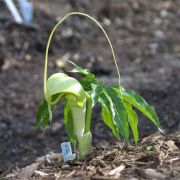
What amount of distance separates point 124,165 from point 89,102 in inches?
13.4

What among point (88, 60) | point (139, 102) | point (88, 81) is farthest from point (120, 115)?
point (88, 60)

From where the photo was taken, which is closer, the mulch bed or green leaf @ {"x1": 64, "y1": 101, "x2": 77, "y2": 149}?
the mulch bed

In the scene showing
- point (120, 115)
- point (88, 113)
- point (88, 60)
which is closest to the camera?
Result: point (120, 115)

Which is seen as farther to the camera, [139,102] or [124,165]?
[139,102]

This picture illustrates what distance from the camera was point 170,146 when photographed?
7.88 ft

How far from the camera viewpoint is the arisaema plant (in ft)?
7.39

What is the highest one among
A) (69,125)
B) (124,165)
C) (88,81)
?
(88,81)

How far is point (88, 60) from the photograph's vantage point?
19.2ft

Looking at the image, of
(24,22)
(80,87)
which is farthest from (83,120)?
(24,22)

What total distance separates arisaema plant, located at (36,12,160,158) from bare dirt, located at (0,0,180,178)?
0.16 meters

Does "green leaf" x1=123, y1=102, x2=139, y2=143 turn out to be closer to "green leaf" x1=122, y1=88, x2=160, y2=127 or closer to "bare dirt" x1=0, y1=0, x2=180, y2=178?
"green leaf" x1=122, y1=88, x2=160, y2=127

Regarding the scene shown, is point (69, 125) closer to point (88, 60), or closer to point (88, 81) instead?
point (88, 81)

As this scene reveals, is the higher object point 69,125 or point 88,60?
point 88,60

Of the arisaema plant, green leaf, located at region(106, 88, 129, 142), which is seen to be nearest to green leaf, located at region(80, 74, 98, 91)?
the arisaema plant
